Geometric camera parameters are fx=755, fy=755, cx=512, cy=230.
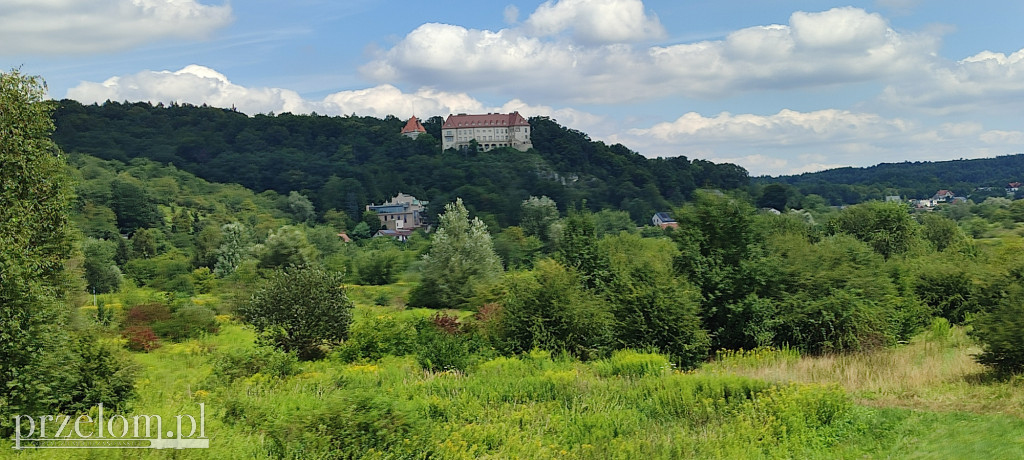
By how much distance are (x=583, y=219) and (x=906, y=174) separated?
156 metres

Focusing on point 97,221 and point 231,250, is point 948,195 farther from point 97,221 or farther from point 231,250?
point 97,221

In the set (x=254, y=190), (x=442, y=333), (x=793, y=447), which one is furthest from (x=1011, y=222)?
(x=254, y=190)

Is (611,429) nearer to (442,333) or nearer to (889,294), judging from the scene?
(442,333)

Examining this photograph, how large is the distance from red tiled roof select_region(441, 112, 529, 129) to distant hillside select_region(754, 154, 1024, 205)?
2058 inches

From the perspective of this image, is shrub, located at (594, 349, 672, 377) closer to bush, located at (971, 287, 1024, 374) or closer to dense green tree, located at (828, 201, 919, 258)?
bush, located at (971, 287, 1024, 374)

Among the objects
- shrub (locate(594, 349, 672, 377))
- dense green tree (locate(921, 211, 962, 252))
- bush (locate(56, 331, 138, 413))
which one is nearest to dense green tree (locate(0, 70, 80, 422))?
bush (locate(56, 331, 138, 413))

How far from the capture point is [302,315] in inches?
923

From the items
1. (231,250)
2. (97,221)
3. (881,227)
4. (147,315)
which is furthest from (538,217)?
(147,315)

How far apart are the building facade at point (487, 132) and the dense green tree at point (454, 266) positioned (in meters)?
109

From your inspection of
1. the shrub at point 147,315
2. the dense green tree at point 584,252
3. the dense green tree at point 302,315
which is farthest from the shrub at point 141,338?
the dense green tree at point 584,252

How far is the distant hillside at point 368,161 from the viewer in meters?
127

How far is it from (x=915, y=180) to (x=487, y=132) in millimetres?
88527

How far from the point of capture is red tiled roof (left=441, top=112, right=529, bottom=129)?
15462cm

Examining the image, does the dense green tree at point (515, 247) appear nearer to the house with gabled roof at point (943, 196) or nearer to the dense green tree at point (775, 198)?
the dense green tree at point (775, 198)
